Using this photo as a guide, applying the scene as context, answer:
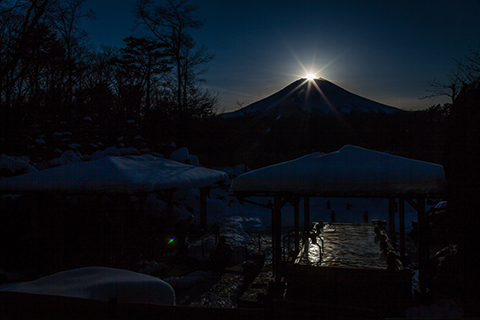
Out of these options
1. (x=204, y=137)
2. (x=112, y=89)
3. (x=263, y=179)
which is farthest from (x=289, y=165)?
(x=112, y=89)

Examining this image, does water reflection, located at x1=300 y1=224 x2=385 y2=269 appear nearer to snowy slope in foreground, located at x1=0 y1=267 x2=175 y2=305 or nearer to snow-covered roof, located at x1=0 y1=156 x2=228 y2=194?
snowy slope in foreground, located at x1=0 y1=267 x2=175 y2=305

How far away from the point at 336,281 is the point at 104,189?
251 inches

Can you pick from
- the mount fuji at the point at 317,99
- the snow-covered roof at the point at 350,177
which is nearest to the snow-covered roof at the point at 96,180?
the snow-covered roof at the point at 350,177

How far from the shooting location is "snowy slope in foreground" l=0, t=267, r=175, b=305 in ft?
11.4

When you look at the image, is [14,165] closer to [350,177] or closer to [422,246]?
[350,177]

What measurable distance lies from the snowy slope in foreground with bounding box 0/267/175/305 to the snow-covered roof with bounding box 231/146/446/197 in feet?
12.6

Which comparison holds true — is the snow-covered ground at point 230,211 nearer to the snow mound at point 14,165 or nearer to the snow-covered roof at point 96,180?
the snow mound at point 14,165

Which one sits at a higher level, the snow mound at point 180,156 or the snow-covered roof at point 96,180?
the snow mound at point 180,156

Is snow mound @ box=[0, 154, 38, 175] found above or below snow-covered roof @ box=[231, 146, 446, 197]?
above

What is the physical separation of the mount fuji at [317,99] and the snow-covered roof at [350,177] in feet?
213

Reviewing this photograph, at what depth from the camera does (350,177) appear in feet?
22.6

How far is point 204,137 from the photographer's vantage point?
28578 millimetres

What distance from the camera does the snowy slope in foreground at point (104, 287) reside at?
346 centimetres

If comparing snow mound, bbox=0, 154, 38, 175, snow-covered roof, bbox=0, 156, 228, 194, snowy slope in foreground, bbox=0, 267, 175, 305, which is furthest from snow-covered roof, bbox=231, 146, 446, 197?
snow mound, bbox=0, 154, 38, 175
